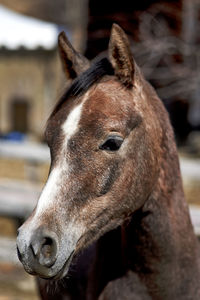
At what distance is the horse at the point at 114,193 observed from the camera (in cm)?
132

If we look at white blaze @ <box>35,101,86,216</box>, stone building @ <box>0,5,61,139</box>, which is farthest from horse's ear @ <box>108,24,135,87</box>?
stone building @ <box>0,5,61,139</box>

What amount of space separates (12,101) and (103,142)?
1393 cm

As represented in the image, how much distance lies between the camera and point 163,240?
61.6 inches

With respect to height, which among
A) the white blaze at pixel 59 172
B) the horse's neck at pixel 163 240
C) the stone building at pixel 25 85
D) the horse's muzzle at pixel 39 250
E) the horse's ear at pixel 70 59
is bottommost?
the stone building at pixel 25 85

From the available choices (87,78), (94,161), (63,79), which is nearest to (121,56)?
(87,78)

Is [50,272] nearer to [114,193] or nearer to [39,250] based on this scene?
[39,250]

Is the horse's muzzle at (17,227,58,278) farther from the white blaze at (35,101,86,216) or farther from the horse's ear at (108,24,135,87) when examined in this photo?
the horse's ear at (108,24,135,87)

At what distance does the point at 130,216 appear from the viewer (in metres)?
→ 1.57

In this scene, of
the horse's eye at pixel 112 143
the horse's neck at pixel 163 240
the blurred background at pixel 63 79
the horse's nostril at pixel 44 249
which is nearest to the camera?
the horse's nostril at pixel 44 249

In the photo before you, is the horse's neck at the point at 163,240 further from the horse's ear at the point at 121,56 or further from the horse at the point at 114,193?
the horse's ear at the point at 121,56

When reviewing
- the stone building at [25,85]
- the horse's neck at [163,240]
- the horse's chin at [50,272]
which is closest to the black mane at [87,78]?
the horse's neck at [163,240]

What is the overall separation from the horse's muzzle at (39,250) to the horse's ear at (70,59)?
2.35ft

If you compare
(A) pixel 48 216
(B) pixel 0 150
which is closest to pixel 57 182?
(A) pixel 48 216

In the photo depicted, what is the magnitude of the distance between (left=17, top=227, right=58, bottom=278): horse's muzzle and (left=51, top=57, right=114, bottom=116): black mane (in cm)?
49
